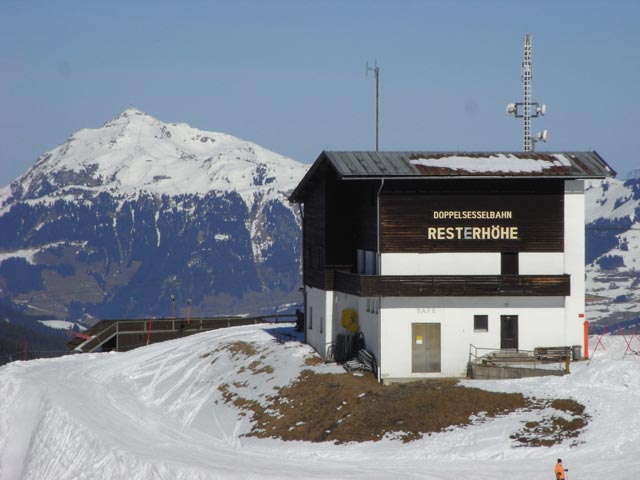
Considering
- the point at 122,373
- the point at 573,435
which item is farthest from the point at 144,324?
the point at 573,435

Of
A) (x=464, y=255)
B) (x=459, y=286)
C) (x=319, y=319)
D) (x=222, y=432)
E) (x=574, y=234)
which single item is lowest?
(x=222, y=432)

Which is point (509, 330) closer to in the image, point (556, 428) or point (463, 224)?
point (463, 224)

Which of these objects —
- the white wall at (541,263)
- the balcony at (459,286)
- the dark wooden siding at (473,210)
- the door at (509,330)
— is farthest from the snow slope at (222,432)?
the dark wooden siding at (473,210)

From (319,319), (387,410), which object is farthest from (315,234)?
(387,410)

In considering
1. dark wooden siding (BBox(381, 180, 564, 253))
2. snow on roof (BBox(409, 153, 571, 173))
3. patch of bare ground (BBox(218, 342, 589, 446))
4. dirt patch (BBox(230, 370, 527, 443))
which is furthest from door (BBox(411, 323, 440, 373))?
snow on roof (BBox(409, 153, 571, 173))

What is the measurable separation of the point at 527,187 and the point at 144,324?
4286cm

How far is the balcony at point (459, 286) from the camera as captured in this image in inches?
2347

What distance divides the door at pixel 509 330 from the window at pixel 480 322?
0.75 metres

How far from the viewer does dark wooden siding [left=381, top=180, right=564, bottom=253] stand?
200ft

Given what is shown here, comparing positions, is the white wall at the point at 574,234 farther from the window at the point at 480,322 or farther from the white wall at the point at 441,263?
the window at the point at 480,322

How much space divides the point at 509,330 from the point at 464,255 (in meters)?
4.32

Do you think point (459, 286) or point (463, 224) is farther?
point (463, 224)

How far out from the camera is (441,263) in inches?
2406

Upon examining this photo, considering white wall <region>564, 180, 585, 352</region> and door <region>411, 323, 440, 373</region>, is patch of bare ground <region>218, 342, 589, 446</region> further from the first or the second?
white wall <region>564, 180, 585, 352</region>
